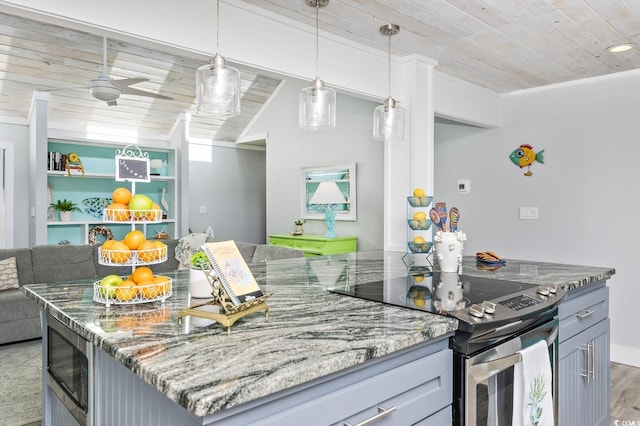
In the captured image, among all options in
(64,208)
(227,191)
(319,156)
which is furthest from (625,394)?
(64,208)

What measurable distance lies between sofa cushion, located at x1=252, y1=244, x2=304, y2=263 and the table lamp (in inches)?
32.3

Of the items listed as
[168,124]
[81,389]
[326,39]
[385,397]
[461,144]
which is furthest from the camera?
[168,124]

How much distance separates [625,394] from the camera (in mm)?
2979

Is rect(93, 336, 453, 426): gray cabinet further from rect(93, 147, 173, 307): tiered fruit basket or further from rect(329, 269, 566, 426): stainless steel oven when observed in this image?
rect(93, 147, 173, 307): tiered fruit basket

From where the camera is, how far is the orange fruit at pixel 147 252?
58.9 inches

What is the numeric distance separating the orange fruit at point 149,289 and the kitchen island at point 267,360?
1.5 inches

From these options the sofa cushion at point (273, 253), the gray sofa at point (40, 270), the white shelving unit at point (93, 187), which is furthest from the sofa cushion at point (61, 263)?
the sofa cushion at point (273, 253)

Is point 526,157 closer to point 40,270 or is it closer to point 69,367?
point 69,367

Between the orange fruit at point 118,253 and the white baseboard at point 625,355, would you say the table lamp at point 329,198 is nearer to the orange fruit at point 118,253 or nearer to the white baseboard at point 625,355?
the white baseboard at point 625,355

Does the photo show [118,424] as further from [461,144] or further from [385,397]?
[461,144]

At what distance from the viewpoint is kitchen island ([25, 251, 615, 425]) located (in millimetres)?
860

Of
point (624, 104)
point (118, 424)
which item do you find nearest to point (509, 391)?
point (118, 424)

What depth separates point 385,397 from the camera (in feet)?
3.68

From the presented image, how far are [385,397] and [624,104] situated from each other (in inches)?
147
